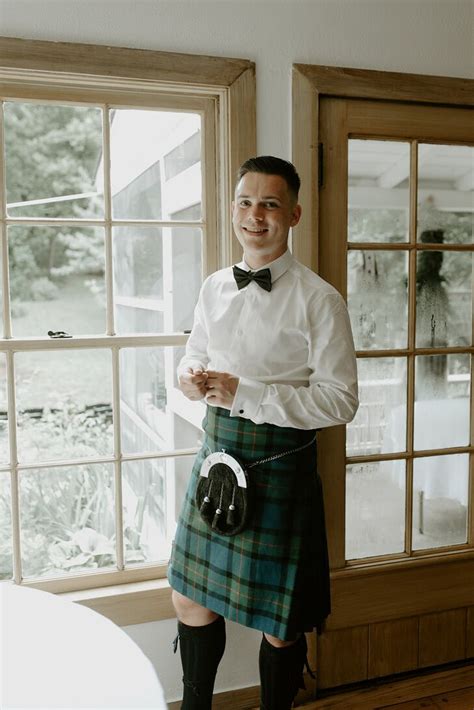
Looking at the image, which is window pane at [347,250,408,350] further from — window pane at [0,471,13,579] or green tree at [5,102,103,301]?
window pane at [0,471,13,579]

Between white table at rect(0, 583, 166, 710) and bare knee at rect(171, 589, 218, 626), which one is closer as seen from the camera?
white table at rect(0, 583, 166, 710)

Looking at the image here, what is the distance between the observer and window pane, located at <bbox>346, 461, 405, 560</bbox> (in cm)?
257

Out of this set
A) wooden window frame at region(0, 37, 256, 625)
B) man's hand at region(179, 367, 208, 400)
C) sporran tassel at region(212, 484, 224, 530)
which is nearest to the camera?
man's hand at region(179, 367, 208, 400)

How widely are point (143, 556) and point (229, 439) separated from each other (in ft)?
2.49

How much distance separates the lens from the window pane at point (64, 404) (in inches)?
89.0

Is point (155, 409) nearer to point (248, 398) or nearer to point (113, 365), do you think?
point (113, 365)

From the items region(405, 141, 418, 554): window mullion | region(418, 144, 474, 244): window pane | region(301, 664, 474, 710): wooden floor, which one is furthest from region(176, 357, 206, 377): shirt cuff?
region(301, 664, 474, 710): wooden floor

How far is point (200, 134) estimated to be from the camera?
2.30 meters

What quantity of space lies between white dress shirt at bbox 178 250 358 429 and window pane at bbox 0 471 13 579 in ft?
2.51

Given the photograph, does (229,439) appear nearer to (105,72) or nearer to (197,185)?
(197,185)

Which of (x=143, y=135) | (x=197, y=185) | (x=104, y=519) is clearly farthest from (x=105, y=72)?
(x=104, y=519)

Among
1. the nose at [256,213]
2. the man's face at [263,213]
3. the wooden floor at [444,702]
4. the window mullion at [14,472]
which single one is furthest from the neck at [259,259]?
the wooden floor at [444,702]

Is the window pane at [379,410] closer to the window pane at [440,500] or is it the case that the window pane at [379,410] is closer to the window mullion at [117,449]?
the window pane at [440,500]

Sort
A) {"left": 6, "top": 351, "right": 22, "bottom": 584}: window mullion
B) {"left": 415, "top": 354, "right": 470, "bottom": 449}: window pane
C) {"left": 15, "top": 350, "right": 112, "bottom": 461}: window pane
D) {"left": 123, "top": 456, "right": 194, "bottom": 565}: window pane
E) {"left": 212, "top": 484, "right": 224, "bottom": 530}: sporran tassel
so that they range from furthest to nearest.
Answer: {"left": 415, "top": 354, "right": 470, "bottom": 449}: window pane → {"left": 123, "top": 456, "right": 194, "bottom": 565}: window pane → {"left": 15, "top": 350, "right": 112, "bottom": 461}: window pane → {"left": 6, "top": 351, "right": 22, "bottom": 584}: window mullion → {"left": 212, "top": 484, "right": 224, "bottom": 530}: sporran tassel
